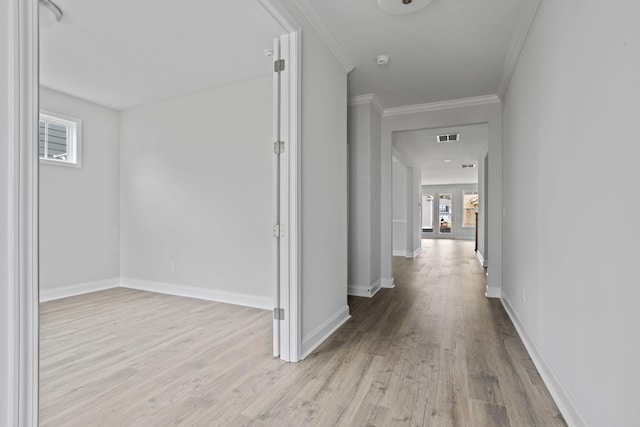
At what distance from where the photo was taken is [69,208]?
164 inches

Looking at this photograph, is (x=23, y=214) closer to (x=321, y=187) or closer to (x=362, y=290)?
(x=321, y=187)

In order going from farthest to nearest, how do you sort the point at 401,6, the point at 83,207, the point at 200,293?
the point at 83,207
the point at 200,293
the point at 401,6

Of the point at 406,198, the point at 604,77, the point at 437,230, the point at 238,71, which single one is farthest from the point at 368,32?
the point at 437,230

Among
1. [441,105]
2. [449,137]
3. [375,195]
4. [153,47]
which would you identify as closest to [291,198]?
[153,47]

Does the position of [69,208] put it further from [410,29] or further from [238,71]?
[410,29]

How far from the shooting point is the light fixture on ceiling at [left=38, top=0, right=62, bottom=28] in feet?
7.80

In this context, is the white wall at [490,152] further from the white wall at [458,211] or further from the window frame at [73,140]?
the white wall at [458,211]

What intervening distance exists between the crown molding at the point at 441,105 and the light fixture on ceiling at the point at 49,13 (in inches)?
141

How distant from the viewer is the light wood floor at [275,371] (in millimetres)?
1709

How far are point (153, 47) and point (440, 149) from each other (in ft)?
19.4

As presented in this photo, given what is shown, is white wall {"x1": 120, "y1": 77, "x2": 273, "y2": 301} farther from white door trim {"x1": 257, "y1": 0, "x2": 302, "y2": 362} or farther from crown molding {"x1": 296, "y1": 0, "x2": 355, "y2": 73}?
white door trim {"x1": 257, "y1": 0, "x2": 302, "y2": 362}

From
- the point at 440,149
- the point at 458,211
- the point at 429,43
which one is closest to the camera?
the point at 429,43

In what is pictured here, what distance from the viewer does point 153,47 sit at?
3006 millimetres

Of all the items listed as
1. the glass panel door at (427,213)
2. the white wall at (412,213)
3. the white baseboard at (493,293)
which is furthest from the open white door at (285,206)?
the glass panel door at (427,213)
